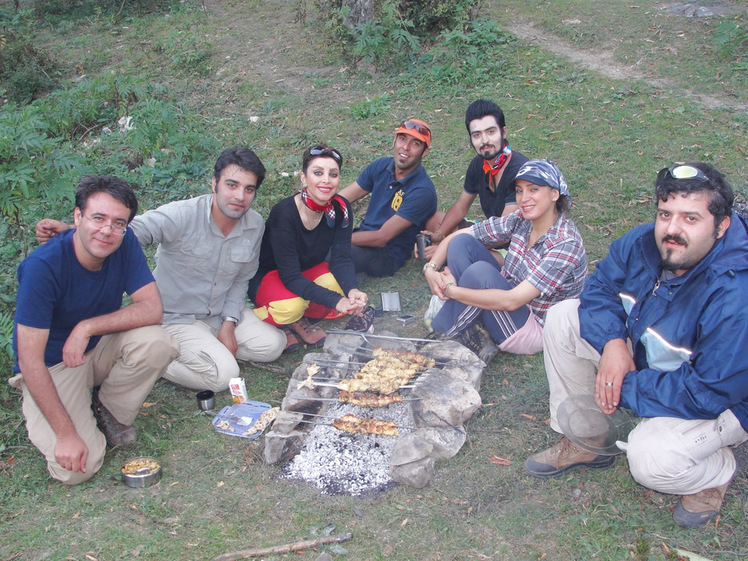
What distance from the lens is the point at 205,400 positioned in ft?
13.8

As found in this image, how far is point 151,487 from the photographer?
3498 mm

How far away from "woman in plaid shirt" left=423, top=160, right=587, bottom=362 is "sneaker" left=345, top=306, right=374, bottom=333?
59 centimetres

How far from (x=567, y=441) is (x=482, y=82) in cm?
664

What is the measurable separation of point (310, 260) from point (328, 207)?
0.49 metres

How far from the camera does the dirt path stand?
766 centimetres

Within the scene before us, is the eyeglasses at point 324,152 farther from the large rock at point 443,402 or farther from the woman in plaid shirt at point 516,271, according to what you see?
the large rock at point 443,402

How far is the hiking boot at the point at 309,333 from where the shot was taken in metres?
4.95

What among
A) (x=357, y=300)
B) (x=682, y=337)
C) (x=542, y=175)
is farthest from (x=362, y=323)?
(x=682, y=337)

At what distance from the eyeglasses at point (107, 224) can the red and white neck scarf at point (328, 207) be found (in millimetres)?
1441

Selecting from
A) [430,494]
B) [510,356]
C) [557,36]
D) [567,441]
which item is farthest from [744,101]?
[430,494]

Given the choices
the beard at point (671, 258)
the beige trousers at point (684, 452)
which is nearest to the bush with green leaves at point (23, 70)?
the beard at point (671, 258)

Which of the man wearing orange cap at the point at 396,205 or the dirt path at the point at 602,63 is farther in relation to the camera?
the dirt path at the point at 602,63

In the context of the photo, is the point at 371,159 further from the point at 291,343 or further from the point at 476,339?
the point at 476,339

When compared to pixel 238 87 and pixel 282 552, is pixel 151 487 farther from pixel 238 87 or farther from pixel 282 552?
pixel 238 87
